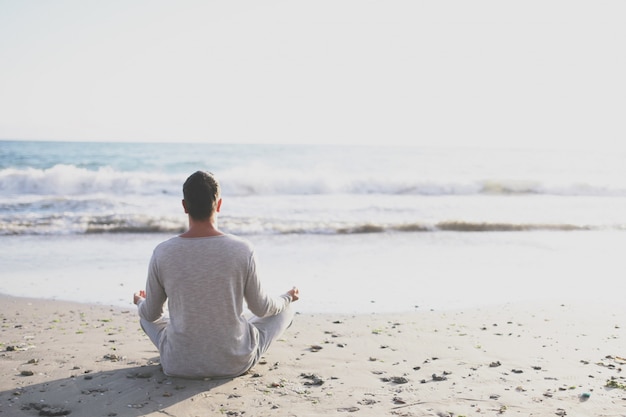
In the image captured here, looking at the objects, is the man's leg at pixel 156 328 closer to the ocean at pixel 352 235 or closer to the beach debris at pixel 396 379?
the beach debris at pixel 396 379

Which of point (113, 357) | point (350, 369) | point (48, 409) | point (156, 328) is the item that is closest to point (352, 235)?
point (350, 369)

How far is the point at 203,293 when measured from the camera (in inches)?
141

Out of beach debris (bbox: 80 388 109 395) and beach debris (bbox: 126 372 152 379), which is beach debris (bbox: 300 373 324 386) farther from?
beach debris (bbox: 80 388 109 395)

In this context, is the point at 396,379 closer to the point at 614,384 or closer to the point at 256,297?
the point at 256,297

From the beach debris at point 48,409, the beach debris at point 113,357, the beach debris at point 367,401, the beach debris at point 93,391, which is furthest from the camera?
the beach debris at point 113,357

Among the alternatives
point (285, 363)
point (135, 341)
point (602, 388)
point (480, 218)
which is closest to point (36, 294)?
point (135, 341)

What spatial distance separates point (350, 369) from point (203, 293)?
3.98 feet

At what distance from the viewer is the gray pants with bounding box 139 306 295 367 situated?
392cm

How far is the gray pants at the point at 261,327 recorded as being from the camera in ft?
12.9

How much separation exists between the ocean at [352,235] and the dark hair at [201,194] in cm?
270

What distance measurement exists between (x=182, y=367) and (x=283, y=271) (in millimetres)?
4125

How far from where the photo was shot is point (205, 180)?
11.1ft

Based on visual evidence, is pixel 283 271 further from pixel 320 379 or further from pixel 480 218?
pixel 480 218

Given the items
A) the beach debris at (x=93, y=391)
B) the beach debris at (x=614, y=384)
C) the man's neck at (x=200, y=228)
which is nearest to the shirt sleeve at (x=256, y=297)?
the man's neck at (x=200, y=228)
